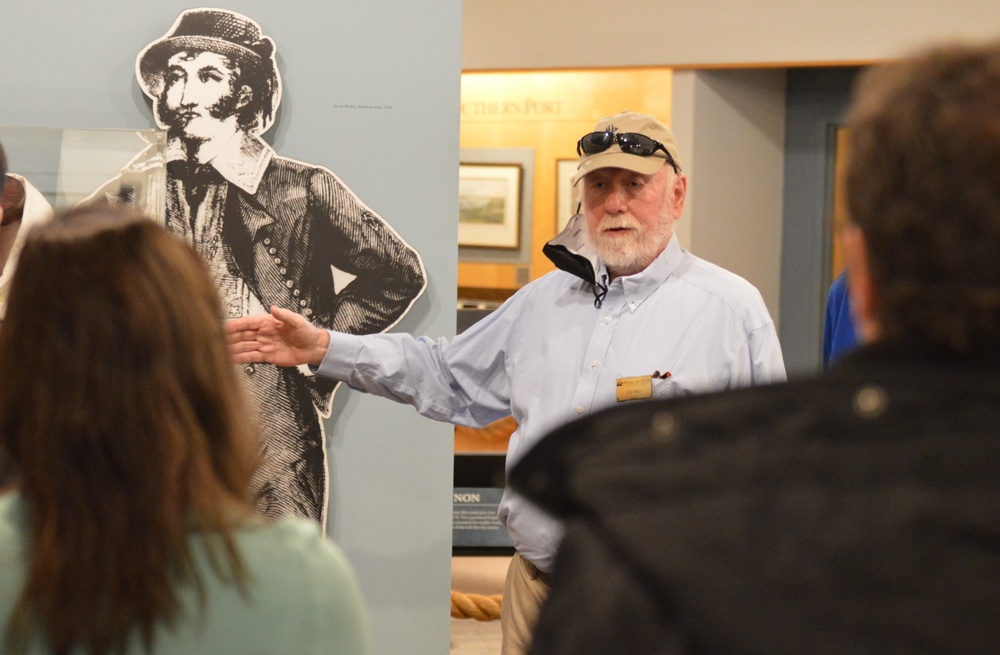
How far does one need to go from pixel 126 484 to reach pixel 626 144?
1796 millimetres

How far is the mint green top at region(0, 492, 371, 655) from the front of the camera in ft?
3.48

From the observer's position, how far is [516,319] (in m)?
2.68

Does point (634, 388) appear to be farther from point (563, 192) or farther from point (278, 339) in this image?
point (563, 192)

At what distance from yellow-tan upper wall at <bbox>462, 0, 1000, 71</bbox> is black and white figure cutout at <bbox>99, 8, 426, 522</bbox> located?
6.10ft

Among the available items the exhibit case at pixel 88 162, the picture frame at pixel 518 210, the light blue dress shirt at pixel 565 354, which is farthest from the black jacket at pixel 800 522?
the picture frame at pixel 518 210

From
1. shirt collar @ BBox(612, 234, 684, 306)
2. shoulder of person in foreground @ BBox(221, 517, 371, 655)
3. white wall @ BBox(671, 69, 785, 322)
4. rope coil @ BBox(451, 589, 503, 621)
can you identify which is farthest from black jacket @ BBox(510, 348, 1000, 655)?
white wall @ BBox(671, 69, 785, 322)

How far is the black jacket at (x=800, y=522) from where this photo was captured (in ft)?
2.51

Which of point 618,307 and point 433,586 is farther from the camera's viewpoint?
point 433,586

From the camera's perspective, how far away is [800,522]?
80 centimetres

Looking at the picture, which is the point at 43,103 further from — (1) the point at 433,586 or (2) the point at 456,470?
(2) the point at 456,470

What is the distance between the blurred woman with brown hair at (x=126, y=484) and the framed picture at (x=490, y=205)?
462cm

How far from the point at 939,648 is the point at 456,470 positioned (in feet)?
13.6

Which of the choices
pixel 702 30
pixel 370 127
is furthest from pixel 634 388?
pixel 702 30

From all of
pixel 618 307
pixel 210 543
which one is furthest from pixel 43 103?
pixel 210 543
